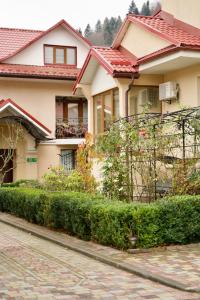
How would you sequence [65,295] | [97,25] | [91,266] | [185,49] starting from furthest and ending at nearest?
[97,25]
[185,49]
[91,266]
[65,295]

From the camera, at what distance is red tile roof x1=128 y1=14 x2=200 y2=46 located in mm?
15703

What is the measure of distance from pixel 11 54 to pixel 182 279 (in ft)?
68.5

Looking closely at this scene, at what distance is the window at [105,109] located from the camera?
18.3 meters

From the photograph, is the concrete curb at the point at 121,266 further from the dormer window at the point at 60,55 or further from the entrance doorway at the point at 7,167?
the dormer window at the point at 60,55

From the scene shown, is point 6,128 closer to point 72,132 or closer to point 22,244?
point 72,132

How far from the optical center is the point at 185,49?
15.2 metres

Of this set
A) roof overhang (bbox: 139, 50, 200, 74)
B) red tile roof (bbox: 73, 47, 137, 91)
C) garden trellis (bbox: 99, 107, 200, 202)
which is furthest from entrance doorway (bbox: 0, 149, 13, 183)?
garden trellis (bbox: 99, 107, 200, 202)

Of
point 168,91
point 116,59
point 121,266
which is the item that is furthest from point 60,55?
point 121,266

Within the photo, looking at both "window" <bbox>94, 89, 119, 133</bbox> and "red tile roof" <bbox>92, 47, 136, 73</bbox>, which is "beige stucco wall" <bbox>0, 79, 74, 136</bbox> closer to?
"window" <bbox>94, 89, 119, 133</bbox>

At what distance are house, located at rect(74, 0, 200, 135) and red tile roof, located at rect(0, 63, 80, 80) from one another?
6.41 m

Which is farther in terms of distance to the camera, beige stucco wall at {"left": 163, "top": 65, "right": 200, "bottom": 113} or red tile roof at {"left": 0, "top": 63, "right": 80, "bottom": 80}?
red tile roof at {"left": 0, "top": 63, "right": 80, "bottom": 80}

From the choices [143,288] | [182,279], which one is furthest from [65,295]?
[182,279]

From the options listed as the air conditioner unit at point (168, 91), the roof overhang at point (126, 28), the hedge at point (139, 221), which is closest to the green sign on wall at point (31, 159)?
the roof overhang at point (126, 28)

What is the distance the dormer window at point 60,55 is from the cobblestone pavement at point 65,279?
18.2 m
